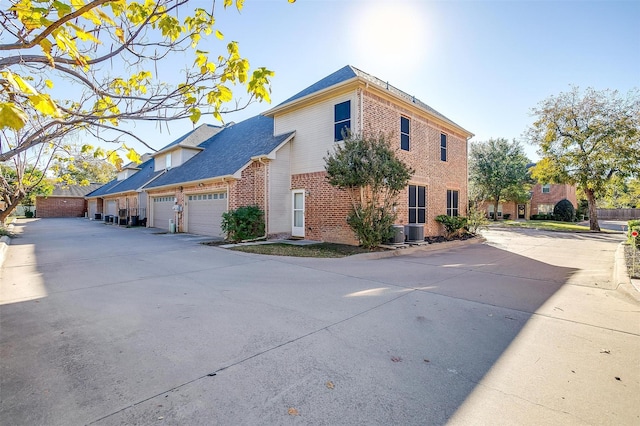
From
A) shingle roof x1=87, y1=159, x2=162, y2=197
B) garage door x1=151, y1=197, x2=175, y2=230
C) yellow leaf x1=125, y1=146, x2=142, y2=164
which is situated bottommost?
garage door x1=151, y1=197, x2=175, y2=230

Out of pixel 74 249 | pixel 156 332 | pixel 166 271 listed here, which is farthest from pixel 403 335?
pixel 74 249

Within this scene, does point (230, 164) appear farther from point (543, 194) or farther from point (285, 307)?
point (543, 194)

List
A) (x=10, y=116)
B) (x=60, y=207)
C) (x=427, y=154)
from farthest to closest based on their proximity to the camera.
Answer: (x=60, y=207)
(x=427, y=154)
(x=10, y=116)

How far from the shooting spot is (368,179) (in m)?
10.5

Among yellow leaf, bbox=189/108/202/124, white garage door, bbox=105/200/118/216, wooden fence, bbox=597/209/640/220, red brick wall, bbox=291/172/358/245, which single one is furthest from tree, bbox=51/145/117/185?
wooden fence, bbox=597/209/640/220

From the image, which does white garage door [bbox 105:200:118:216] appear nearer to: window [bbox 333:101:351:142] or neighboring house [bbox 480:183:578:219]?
window [bbox 333:101:351:142]

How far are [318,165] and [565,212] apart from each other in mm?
36399

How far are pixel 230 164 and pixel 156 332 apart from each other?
1229 cm

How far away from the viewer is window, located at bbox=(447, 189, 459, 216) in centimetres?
1741

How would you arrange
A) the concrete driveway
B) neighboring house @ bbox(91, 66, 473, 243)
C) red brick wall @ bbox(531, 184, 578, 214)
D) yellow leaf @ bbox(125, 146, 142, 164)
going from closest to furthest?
1. the concrete driveway
2. yellow leaf @ bbox(125, 146, 142, 164)
3. neighboring house @ bbox(91, 66, 473, 243)
4. red brick wall @ bbox(531, 184, 578, 214)

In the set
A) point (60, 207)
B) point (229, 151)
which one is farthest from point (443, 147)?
point (60, 207)

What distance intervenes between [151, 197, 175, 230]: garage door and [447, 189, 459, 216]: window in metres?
17.0

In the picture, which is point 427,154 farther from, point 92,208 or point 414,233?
point 92,208

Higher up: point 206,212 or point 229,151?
point 229,151
